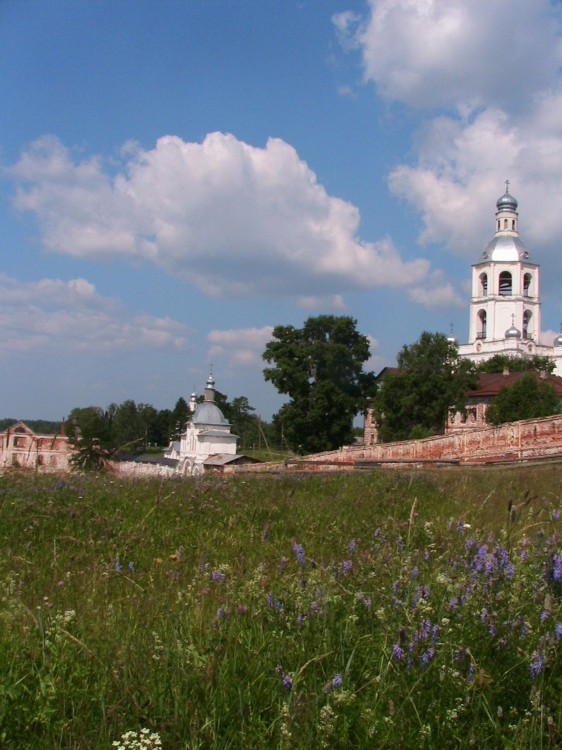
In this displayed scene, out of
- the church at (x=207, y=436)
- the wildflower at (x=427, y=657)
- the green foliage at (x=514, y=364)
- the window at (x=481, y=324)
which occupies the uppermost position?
the window at (x=481, y=324)

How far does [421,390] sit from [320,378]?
295 inches

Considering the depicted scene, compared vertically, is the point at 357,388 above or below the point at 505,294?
below

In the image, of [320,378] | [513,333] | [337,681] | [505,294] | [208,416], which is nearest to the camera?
[337,681]

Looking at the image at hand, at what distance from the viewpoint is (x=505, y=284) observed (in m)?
111

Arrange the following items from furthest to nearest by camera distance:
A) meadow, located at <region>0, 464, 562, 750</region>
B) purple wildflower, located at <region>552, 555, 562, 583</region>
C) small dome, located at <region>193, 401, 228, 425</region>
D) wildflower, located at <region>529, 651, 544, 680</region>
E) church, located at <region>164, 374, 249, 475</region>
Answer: small dome, located at <region>193, 401, 228, 425</region>, church, located at <region>164, 374, 249, 475</region>, purple wildflower, located at <region>552, 555, 562, 583</region>, wildflower, located at <region>529, 651, 544, 680</region>, meadow, located at <region>0, 464, 562, 750</region>

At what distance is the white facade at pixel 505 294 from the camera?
106750mm

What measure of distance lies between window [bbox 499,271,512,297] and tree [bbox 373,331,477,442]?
2100 inches

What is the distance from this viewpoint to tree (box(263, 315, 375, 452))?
59094 mm

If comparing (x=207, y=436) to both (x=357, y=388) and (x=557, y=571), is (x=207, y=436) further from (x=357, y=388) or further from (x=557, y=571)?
(x=557, y=571)

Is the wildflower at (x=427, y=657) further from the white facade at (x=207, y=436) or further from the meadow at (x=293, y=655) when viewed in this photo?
the white facade at (x=207, y=436)

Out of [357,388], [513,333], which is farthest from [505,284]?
[357,388]

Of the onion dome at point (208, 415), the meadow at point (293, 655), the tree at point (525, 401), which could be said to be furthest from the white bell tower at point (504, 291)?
the meadow at point (293, 655)

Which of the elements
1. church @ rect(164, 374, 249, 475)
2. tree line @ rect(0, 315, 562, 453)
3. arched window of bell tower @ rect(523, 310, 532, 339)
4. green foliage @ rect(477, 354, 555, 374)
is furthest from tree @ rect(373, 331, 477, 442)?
arched window of bell tower @ rect(523, 310, 532, 339)

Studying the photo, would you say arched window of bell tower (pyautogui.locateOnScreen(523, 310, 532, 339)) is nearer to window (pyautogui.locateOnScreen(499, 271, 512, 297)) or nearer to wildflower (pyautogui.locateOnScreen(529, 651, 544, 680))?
window (pyautogui.locateOnScreen(499, 271, 512, 297))
